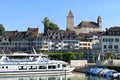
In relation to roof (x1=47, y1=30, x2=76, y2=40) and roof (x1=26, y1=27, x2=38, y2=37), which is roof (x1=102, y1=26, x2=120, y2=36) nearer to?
roof (x1=47, y1=30, x2=76, y2=40)

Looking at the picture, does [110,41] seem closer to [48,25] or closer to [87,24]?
[48,25]

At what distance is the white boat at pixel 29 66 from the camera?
2192 inches

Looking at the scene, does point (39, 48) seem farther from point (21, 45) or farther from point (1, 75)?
point (1, 75)

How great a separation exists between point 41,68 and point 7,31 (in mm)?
63085

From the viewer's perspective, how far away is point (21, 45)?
368 ft

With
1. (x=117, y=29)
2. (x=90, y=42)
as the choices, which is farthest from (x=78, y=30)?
(x=117, y=29)

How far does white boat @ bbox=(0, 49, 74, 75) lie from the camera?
5569cm

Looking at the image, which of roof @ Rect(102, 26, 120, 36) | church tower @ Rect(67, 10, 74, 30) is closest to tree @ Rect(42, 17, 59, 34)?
church tower @ Rect(67, 10, 74, 30)

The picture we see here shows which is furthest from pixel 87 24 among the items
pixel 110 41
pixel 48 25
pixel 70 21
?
pixel 110 41

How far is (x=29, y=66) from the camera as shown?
56.8 meters

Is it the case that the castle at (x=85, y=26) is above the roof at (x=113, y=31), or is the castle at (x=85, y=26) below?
above

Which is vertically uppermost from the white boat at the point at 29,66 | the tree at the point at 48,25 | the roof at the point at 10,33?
the tree at the point at 48,25

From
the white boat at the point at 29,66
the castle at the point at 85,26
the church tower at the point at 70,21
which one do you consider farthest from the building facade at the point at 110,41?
the church tower at the point at 70,21

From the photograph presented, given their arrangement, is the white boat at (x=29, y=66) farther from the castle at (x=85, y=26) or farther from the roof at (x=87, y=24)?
the roof at (x=87, y=24)
